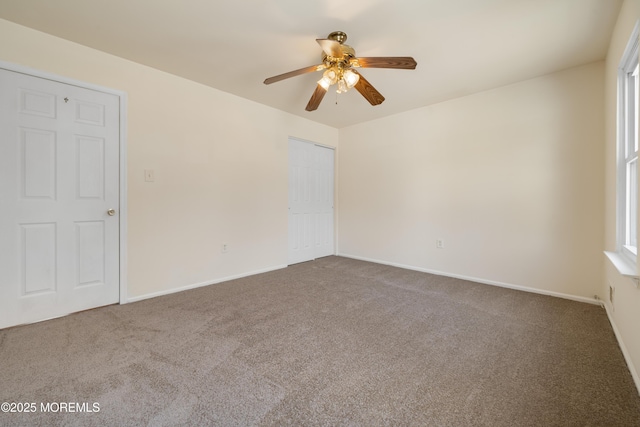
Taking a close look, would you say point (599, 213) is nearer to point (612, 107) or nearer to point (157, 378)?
point (612, 107)

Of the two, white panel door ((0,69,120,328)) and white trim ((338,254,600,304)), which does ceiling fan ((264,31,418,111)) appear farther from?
white trim ((338,254,600,304))

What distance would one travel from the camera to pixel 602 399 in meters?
1.32

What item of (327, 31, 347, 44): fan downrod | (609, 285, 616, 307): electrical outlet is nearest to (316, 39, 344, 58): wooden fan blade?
(327, 31, 347, 44): fan downrod

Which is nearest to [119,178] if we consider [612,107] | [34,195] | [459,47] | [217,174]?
[34,195]

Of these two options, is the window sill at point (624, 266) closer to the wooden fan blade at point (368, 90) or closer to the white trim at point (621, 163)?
the white trim at point (621, 163)

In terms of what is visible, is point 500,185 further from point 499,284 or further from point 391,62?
point 391,62

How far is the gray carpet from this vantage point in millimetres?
1231

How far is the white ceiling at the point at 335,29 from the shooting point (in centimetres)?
183

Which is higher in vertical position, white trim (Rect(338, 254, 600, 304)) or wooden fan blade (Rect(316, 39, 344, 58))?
wooden fan blade (Rect(316, 39, 344, 58))

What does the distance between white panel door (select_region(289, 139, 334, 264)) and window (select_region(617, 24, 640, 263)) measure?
3549mm

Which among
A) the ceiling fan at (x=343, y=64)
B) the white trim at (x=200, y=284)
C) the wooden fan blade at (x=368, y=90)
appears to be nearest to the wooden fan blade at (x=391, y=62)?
the ceiling fan at (x=343, y=64)

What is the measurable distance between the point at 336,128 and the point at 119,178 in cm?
346

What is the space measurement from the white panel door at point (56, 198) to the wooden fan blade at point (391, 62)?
7.94 feet

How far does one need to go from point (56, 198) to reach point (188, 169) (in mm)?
1137
